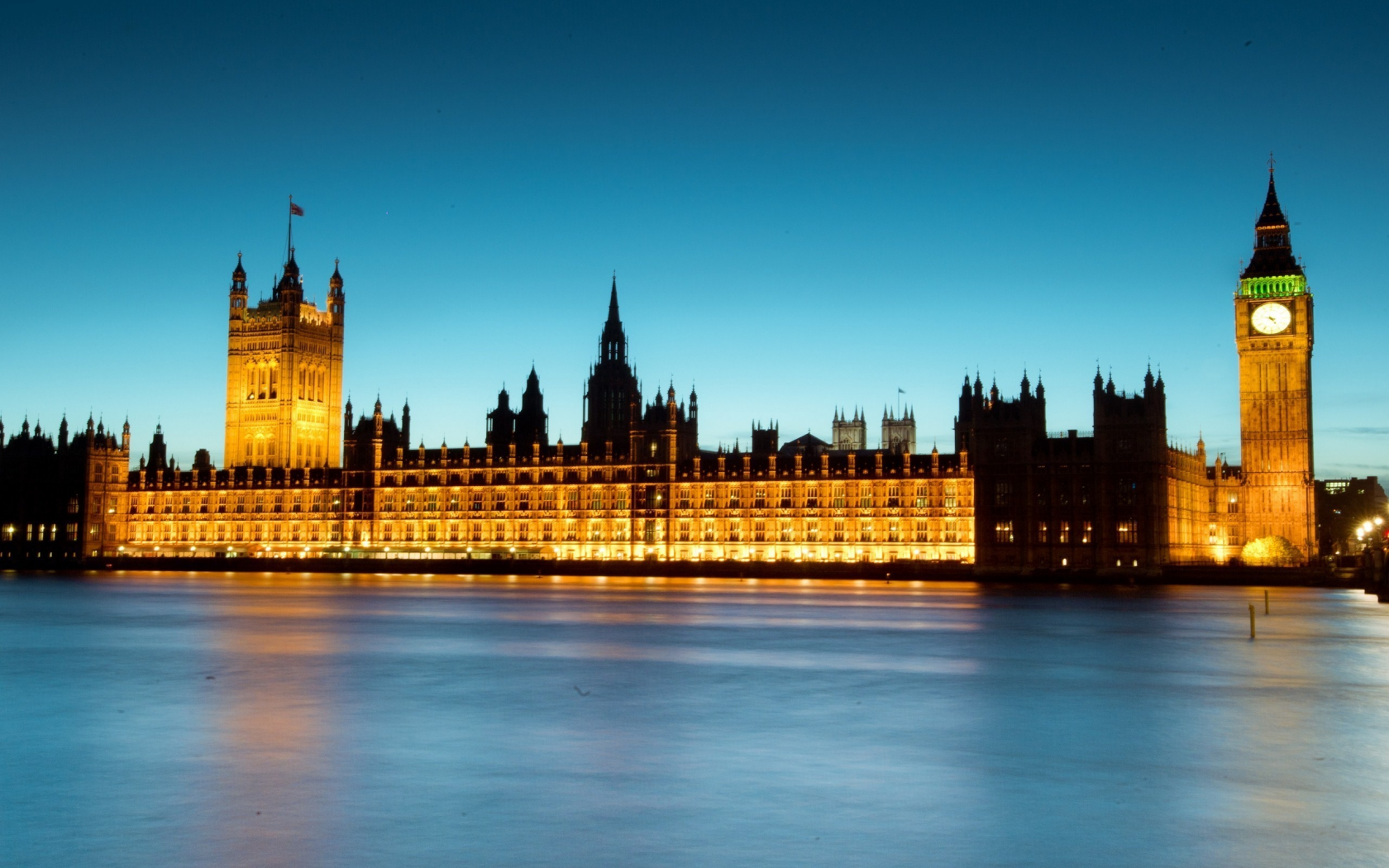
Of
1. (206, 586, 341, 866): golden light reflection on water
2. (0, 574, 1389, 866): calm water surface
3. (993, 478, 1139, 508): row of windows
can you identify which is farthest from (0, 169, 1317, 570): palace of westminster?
(206, 586, 341, 866): golden light reflection on water

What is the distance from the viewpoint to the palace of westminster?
10650cm

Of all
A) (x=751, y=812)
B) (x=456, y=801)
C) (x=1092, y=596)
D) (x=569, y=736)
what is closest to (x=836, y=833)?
(x=751, y=812)

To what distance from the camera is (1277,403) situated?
118250mm

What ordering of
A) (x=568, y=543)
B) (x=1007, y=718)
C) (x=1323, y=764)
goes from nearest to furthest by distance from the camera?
(x=1323, y=764)
(x=1007, y=718)
(x=568, y=543)

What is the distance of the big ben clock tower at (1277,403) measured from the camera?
4628 inches

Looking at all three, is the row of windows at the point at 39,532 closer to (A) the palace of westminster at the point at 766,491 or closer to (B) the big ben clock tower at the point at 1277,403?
(A) the palace of westminster at the point at 766,491

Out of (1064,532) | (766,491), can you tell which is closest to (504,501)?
(766,491)

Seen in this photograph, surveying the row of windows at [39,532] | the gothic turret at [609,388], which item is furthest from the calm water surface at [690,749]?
the gothic turret at [609,388]

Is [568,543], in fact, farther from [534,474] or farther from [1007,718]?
[1007,718]

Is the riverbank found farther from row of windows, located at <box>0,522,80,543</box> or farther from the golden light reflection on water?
the golden light reflection on water

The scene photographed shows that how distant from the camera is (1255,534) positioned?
118125mm

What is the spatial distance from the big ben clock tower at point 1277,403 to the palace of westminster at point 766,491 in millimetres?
152

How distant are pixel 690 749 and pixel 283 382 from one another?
493 ft

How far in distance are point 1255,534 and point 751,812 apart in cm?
11326
